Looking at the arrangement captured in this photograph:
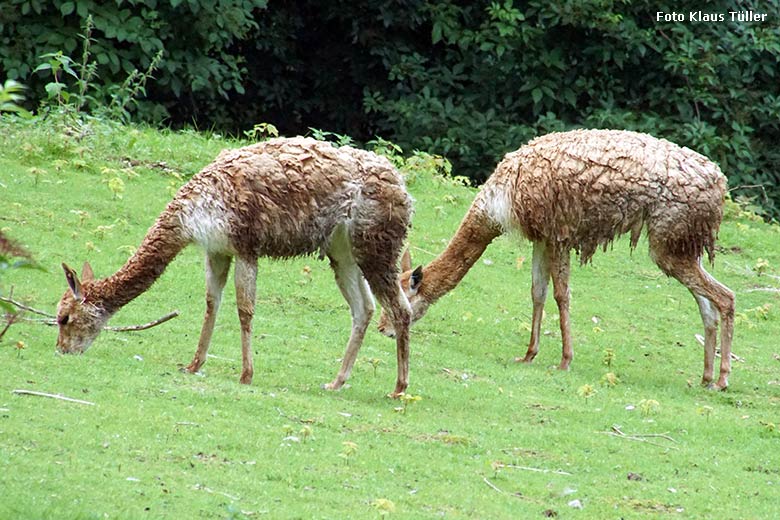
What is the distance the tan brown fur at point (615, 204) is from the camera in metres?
10.8

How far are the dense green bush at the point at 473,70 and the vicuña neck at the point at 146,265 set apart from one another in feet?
27.9

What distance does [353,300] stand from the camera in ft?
31.9

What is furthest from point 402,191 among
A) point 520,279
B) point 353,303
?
point 520,279

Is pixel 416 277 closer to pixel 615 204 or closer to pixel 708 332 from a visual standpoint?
pixel 615 204

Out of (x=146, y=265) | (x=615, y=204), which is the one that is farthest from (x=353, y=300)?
(x=615, y=204)

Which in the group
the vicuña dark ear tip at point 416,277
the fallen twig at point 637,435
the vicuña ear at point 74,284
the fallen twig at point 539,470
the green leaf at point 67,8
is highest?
the green leaf at point 67,8

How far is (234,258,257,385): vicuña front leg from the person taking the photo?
358 inches

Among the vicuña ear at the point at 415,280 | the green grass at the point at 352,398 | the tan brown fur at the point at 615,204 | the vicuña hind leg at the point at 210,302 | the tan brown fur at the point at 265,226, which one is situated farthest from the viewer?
the vicuña ear at the point at 415,280

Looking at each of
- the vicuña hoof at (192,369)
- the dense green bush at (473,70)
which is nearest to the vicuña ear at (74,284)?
the vicuña hoof at (192,369)

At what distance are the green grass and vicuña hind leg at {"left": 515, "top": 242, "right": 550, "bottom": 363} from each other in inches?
10.7

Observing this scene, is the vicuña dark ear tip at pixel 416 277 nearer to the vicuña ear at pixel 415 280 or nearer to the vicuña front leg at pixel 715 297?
the vicuña ear at pixel 415 280

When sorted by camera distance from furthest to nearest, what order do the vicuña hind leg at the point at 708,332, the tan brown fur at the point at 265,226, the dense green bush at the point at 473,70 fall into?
the dense green bush at the point at 473,70
the vicuña hind leg at the point at 708,332
the tan brown fur at the point at 265,226

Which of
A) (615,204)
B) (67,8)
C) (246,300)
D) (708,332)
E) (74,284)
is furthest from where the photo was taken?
(67,8)

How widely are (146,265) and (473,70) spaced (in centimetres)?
1184
